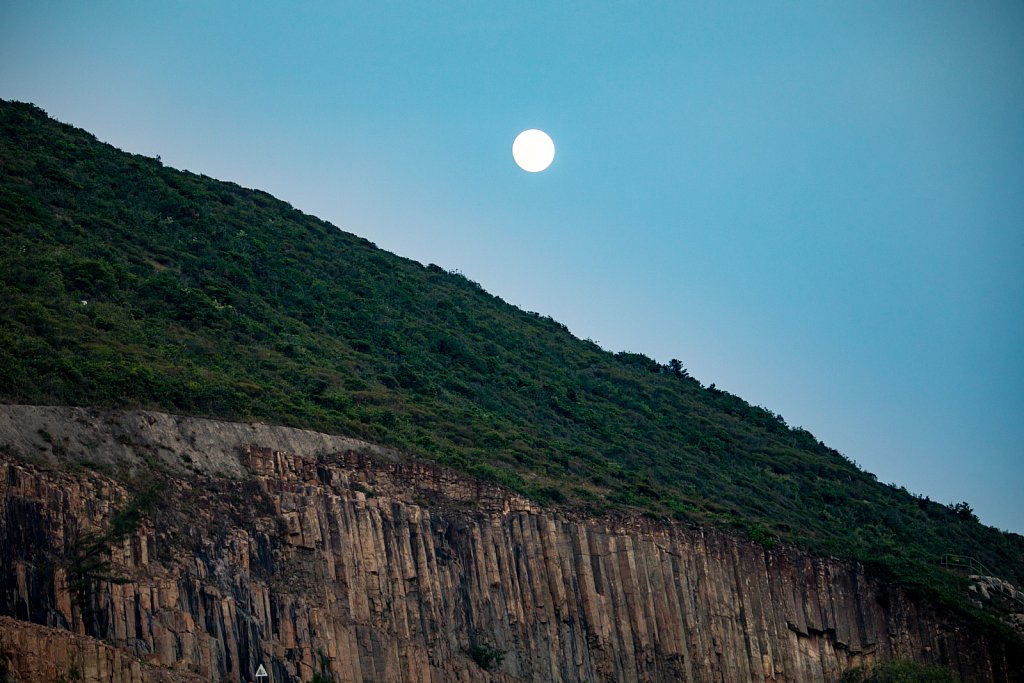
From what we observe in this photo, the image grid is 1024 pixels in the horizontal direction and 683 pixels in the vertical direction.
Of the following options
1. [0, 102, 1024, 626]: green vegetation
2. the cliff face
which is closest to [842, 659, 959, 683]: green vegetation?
the cliff face

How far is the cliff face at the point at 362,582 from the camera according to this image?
98.1 ft

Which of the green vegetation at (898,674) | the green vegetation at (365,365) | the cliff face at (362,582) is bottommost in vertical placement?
the green vegetation at (898,674)

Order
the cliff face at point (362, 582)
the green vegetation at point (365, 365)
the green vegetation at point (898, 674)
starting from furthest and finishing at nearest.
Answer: the green vegetation at point (898, 674)
the green vegetation at point (365, 365)
the cliff face at point (362, 582)

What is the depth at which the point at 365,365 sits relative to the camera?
61.0 metres

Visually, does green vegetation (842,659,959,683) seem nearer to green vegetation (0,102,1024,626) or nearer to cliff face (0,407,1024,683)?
cliff face (0,407,1024,683)

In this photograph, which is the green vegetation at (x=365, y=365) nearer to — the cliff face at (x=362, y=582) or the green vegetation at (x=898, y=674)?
the cliff face at (x=362, y=582)

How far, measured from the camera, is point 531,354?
78.9 meters

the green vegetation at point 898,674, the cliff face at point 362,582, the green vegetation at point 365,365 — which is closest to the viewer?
the cliff face at point 362,582

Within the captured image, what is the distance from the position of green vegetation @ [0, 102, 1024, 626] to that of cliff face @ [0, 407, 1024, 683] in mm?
2221

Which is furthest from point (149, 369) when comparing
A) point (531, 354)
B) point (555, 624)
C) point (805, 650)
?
point (531, 354)

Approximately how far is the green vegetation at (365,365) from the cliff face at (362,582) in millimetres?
2221

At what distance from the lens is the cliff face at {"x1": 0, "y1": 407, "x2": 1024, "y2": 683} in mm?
29891

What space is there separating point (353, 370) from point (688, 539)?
19.9m

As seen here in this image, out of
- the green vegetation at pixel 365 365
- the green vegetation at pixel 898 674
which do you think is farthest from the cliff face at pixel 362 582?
the green vegetation at pixel 365 365
